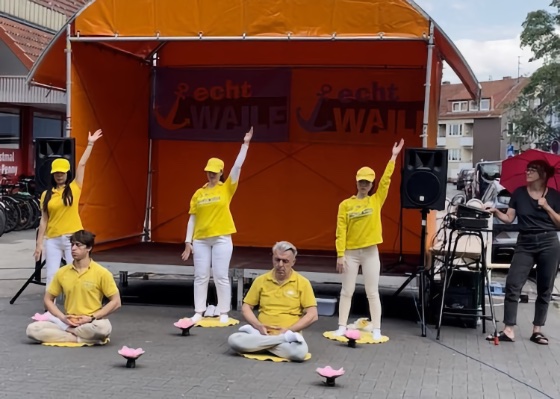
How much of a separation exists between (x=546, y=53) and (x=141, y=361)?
129ft

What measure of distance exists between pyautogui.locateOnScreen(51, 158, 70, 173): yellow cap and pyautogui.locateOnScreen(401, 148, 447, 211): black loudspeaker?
3805 millimetres

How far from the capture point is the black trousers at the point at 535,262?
8039mm

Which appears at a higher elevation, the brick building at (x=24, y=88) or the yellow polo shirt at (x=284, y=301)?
the brick building at (x=24, y=88)

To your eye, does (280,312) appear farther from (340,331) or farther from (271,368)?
(340,331)

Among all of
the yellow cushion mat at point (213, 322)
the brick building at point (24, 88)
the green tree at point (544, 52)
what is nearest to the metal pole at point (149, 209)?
the yellow cushion mat at point (213, 322)

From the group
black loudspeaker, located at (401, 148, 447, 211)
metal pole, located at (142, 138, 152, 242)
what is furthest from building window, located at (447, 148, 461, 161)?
black loudspeaker, located at (401, 148, 447, 211)

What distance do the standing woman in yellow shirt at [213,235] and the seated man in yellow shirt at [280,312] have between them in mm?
→ 1594

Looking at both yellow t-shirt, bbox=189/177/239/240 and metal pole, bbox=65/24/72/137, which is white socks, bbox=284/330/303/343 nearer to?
yellow t-shirt, bbox=189/177/239/240

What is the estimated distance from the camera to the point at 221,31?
9320 millimetres

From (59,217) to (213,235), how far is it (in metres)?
1.78

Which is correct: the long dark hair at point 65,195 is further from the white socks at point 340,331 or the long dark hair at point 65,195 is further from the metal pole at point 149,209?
the metal pole at point 149,209

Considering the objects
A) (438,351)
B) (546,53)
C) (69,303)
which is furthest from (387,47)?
(546,53)

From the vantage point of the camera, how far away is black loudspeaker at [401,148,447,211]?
27.9ft

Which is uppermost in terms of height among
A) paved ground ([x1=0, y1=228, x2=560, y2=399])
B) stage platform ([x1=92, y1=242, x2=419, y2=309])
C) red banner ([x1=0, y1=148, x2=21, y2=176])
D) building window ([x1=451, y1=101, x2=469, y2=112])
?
building window ([x1=451, y1=101, x2=469, y2=112])
